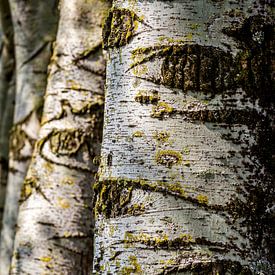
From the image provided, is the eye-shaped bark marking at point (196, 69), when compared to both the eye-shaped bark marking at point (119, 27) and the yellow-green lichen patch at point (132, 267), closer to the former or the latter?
the eye-shaped bark marking at point (119, 27)

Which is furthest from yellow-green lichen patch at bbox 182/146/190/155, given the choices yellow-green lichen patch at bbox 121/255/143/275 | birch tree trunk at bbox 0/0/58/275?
birch tree trunk at bbox 0/0/58/275

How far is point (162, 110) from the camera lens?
1363 millimetres

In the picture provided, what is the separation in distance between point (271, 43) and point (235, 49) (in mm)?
95

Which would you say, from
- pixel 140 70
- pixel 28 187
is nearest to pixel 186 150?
pixel 140 70

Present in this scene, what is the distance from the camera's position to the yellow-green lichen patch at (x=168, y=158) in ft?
4.36

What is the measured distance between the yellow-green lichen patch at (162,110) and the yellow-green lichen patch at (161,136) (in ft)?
0.11

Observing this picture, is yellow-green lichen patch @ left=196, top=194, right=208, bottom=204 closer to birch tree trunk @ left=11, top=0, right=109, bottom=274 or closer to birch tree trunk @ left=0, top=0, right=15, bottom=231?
birch tree trunk @ left=11, top=0, right=109, bottom=274

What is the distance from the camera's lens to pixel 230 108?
53.2 inches

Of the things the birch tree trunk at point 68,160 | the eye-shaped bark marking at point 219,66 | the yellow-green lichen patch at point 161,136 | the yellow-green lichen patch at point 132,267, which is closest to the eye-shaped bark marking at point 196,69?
the eye-shaped bark marking at point 219,66

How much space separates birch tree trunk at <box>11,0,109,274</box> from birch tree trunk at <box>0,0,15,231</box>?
113 cm

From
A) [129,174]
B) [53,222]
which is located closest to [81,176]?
[53,222]

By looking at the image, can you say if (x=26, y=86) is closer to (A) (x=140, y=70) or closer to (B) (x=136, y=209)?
(A) (x=140, y=70)

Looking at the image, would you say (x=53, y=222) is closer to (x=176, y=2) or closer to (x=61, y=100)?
(x=61, y=100)

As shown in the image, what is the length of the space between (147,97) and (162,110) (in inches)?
1.9
